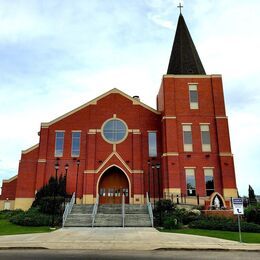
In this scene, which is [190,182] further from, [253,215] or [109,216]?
[109,216]

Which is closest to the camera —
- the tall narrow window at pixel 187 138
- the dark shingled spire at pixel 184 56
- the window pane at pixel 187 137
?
the tall narrow window at pixel 187 138

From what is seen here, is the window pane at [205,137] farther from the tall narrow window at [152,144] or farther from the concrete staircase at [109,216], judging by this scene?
the concrete staircase at [109,216]

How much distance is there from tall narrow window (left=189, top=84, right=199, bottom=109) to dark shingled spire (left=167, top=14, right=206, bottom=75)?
234 cm

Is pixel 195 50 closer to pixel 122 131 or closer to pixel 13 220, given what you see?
pixel 122 131

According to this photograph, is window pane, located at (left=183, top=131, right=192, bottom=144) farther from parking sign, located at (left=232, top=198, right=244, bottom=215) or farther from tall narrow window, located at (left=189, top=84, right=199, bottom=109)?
parking sign, located at (left=232, top=198, right=244, bottom=215)

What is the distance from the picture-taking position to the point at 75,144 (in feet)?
Result: 112

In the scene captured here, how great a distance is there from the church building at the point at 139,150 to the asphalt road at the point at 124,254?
1822 centimetres

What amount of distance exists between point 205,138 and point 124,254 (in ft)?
76.4

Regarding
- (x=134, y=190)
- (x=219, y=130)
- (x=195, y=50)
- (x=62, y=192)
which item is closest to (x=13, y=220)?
(x=62, y=192)

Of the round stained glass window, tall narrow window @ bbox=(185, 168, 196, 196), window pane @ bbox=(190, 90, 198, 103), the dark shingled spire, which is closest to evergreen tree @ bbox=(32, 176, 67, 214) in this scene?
the round stained glass window

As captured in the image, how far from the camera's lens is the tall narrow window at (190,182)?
3045 centimetres

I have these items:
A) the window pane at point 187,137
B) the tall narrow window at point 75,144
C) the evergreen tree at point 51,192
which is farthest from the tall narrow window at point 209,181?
the evergreen tree at point 51,192

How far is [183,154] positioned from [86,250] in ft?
69.4

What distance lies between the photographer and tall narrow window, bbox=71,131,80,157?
1329 inches
